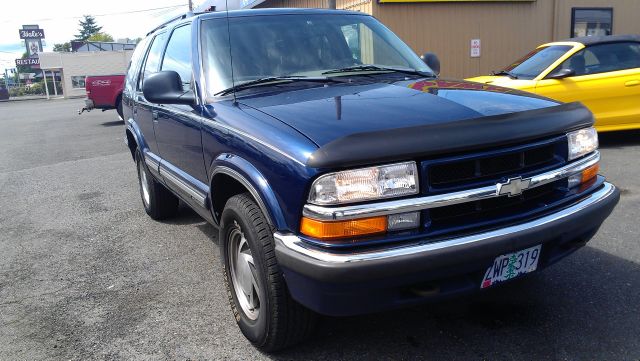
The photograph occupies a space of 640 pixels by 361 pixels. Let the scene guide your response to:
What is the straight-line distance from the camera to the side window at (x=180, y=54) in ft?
12.4

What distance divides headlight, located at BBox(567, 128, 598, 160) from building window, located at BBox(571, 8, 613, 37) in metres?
12.9

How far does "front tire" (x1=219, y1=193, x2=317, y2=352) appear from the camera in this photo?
8.57 feet

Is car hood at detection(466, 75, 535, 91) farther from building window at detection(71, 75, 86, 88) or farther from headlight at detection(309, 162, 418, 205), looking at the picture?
building window at detection(71, 75, 86, 88)

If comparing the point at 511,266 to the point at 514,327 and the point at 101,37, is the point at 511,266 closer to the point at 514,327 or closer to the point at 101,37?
the point at 514,327

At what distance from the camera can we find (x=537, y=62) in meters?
8.10

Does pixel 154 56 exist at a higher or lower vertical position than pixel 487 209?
higher

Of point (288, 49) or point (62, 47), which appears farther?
point (62, 47)

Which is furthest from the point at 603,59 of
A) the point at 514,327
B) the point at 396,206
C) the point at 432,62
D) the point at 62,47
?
the point at 62,47

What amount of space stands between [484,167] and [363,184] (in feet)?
2.03

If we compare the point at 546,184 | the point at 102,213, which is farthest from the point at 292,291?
the point at 102,213

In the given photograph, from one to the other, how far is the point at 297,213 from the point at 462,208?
30.4 inches

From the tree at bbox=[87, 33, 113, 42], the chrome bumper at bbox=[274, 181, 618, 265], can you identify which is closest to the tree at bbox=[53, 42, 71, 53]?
the tree at bbox=[87, 33, 113, 42]

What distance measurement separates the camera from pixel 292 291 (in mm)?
2484

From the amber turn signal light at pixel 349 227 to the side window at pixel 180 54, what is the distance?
1.82 m
